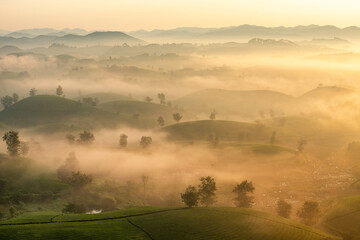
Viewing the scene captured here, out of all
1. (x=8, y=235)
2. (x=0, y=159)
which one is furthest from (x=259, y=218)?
(x=0, y=159)

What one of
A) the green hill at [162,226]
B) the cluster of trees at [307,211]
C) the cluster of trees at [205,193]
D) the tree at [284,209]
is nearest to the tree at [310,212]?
the cluster of trees at [307,211]

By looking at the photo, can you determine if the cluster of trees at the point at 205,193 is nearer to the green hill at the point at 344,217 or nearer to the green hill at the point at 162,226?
the green hill at the point at 162,226

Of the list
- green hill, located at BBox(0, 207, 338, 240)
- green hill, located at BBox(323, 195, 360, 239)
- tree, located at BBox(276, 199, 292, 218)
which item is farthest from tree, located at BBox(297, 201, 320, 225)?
green hill, located at BBox(0, 207, 338, 240)

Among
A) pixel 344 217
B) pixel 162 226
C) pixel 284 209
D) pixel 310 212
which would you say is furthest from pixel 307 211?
pixel 162 226

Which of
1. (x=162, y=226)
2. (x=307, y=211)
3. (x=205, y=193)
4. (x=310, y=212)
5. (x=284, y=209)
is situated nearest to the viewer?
(x=162, y=226)

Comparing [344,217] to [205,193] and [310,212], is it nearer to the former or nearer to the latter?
[310,212]

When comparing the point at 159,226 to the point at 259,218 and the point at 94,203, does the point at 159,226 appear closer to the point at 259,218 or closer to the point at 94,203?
the point at 259,218

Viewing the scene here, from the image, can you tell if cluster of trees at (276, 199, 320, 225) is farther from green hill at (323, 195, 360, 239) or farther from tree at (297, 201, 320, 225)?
green hill at (323, 195, 360, 239)
